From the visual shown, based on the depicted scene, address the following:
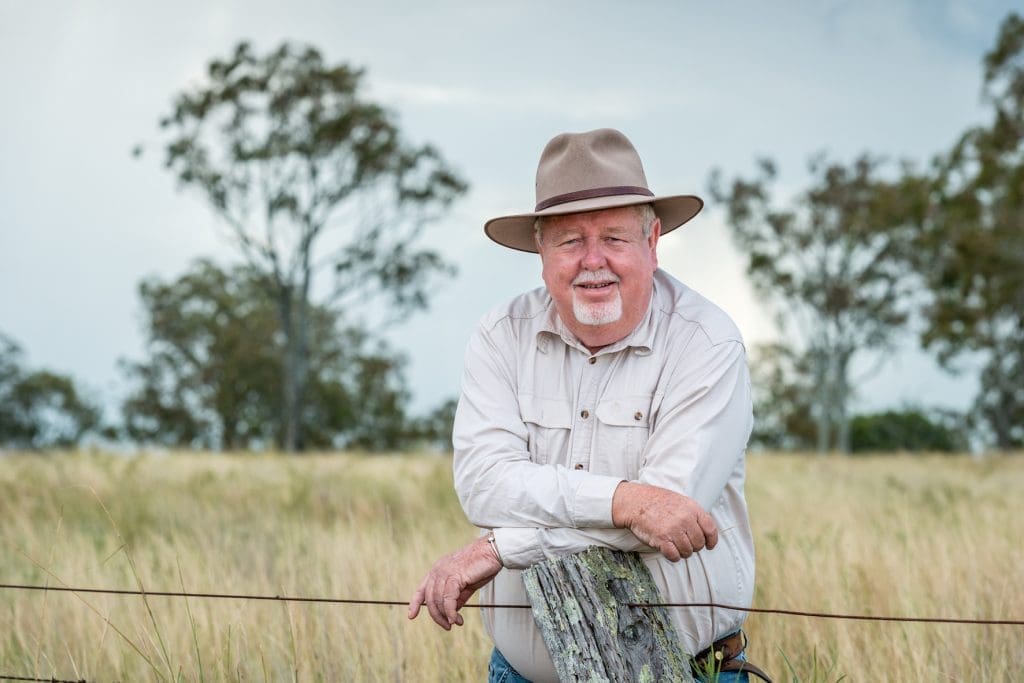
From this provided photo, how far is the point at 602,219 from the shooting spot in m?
3.00

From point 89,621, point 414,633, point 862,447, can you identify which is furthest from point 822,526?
point 862,447

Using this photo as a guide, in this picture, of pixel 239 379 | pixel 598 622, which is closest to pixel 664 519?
Answer: pixel 598 622

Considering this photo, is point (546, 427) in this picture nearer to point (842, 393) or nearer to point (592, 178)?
point (592, 178)

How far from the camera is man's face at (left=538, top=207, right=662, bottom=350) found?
2.95 m

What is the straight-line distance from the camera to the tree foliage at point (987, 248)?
23797mm

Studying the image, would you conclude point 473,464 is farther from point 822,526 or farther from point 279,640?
point 822,526

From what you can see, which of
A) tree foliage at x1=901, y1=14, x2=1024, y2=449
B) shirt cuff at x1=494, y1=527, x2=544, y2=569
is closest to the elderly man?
shirt cuff at x1=494, y1=527, x2=544, y2=569

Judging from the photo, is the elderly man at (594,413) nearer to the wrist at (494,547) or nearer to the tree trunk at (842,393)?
the wrist at (494,547)

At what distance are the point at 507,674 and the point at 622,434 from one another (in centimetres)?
82

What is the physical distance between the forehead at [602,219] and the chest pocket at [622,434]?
486 millimetres

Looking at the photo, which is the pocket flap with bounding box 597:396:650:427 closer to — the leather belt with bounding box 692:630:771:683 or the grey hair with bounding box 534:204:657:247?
the grey hair with bounding box 534:204:657:247

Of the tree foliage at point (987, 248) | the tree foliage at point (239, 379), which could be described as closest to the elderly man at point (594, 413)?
the tree foliage at point (987, 248)

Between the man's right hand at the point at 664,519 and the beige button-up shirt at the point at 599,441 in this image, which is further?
the beige button-up shirt at the point at 599,441

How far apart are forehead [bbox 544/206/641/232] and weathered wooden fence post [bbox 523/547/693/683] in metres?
0.91
